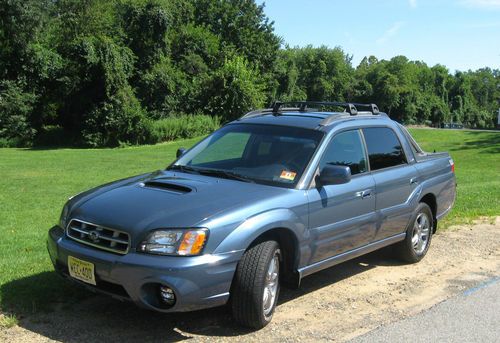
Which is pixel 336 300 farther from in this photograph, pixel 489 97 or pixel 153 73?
pixel 489 97

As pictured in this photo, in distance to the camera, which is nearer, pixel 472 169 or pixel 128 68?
pixel 472 169

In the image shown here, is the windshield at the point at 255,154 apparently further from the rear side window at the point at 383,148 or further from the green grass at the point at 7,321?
the green grass at the point at 7,321

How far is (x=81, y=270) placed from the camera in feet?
13.6

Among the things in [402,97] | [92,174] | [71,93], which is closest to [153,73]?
[71,93]

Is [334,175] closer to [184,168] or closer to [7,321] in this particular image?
[184,168]

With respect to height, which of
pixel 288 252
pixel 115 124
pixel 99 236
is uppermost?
pixel 99 236

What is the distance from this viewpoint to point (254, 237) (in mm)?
4156

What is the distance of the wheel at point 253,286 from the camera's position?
409 centimetres

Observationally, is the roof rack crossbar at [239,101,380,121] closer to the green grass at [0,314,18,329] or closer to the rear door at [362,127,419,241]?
the rear door at [362,127,419,241]

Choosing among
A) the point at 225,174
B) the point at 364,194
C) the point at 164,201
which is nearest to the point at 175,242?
the point at 164,201

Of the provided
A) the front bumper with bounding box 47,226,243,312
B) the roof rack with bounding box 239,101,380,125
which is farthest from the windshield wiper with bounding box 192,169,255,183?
the roof rack with bounding box 239,101,380,125

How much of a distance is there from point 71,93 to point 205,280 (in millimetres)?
45624

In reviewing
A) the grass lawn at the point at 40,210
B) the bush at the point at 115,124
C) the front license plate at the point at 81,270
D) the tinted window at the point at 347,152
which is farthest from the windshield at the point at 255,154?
the bush at the point at 115,124

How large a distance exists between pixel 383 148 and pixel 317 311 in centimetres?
208
